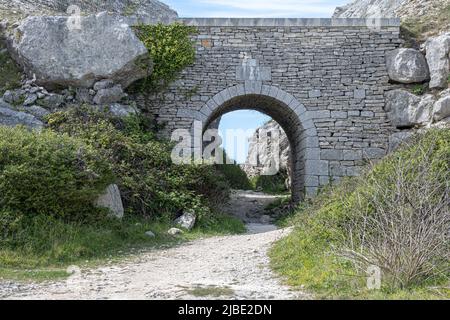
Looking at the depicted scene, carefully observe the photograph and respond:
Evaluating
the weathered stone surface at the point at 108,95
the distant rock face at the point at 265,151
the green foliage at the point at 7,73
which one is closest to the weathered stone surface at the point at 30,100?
the green foliage at the point at 7,73

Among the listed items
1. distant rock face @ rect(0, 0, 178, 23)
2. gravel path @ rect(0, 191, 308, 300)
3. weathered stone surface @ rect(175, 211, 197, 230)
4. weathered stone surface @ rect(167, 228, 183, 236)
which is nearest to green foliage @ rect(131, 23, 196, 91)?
distant rock face @ rect(0, 0, 178, 23)

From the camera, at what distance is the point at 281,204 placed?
1526 cm

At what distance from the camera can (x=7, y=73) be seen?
1081 cm

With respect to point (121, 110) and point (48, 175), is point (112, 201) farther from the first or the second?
point (121, 110)

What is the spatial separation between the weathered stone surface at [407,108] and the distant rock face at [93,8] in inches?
213

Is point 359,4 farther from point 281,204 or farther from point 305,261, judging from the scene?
point 305,261

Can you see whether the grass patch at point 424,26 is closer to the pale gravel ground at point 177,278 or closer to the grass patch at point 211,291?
the pale gravel ground at point 177,278

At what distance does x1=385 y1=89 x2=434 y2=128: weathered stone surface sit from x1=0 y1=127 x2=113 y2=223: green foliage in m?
6.69

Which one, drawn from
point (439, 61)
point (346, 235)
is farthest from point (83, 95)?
point (439, 61)

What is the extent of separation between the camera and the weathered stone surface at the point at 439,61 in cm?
1084

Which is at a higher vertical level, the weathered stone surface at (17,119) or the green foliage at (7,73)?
the green foliage at (7,73)

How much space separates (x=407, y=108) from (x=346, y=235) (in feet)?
19.9

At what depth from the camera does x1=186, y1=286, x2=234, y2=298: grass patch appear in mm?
4523
